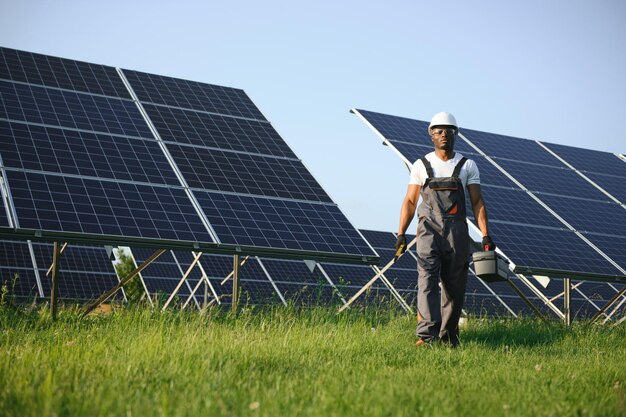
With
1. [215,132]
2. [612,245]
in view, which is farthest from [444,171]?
[612,245]

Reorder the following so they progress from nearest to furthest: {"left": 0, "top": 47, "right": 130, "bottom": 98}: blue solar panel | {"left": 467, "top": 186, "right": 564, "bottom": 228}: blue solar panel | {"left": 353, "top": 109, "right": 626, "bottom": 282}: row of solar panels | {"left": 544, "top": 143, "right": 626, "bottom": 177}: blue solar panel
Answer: {"left": 353, "top": 109, "right": 626, "bottom": 282}: row of solar panels, {"left": 0, "top": 47, "right": 130, "bottom": 98}: blue solar panel, {"left": 467, "top": 186, "right": 564, "bottom": 228}: blue solar panel, {"left": 544, "top": 143, "right": 626, "bottom": 177}: blue solar panel

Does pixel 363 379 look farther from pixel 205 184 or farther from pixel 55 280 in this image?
pixel 205 184

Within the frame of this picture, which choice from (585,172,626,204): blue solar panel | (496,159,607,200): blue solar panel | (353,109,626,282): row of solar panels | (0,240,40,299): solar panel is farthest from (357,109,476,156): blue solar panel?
(0,240,40,299): solar panel

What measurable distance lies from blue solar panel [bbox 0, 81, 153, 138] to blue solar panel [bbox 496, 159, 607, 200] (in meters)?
6.98

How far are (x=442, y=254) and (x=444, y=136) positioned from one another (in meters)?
1.15

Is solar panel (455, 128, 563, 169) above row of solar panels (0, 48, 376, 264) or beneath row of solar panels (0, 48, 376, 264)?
above

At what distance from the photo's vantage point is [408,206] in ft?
26.9

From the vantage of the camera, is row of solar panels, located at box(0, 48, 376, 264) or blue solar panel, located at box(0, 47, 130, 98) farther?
blue solar panel, located at box(0, 47, 130, 98)

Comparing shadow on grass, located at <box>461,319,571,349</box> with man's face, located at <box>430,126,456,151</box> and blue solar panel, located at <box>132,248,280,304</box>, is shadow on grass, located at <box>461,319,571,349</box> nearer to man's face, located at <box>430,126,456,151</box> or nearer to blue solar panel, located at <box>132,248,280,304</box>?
man's face, located at <box>430,126,456,151</box>

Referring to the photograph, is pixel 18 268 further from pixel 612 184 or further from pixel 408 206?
pixel 612 184

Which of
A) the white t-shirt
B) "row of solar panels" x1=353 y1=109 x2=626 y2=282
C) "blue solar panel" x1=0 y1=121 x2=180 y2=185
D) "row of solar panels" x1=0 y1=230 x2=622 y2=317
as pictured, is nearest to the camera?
the white t-shirt

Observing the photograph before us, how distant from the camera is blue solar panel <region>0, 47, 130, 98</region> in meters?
13.1

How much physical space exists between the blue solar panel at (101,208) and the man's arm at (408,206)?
2793mm

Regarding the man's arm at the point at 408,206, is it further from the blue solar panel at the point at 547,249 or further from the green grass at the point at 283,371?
the blue solar panel at the point at 547,249
